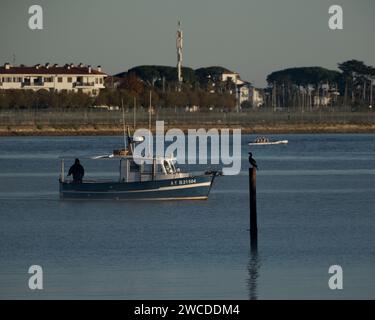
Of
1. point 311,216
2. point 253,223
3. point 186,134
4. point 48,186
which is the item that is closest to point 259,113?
point 186,134

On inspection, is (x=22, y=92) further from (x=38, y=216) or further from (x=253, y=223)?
(x=253, y=223)

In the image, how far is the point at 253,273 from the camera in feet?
124

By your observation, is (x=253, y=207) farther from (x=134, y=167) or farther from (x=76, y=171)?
(x=76, y=171)

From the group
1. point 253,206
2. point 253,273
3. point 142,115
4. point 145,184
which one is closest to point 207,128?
point 142,115

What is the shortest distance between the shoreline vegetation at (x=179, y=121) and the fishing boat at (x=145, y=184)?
8879 cm

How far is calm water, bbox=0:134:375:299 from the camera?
3559 cm

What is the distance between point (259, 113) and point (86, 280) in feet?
439

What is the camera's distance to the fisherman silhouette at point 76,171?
2152 inches

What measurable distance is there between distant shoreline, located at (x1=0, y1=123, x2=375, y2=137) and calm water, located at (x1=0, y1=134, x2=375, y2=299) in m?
77.2

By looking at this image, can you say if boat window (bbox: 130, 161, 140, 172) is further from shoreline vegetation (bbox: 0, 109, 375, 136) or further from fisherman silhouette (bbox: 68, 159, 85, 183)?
shoreline vegetation (bbox: 0, 109, 375, 136)

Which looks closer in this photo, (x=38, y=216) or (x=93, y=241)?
(x=93, y=241)

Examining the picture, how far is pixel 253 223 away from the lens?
42156mm

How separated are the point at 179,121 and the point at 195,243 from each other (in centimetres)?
11250

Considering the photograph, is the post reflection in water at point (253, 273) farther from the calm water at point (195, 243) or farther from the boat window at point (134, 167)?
the boat window at point (134, 167)
